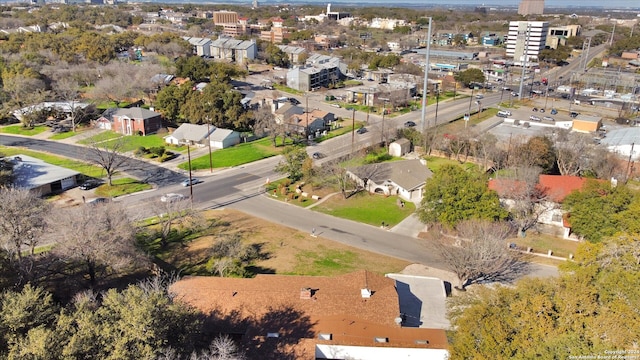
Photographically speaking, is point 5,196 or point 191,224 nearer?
point 5,196

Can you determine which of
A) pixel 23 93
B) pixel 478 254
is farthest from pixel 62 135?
pixel 478 254

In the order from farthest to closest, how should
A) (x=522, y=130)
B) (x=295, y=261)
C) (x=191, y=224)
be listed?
(x=522, y=130)
(x=191, y=224)
(x=295, y=261)

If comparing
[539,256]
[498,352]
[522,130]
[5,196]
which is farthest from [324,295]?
[522,130]

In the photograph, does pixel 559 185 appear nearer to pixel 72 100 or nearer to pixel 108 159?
pixel 108 159

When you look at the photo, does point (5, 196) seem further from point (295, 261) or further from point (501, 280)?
point (501, 280)

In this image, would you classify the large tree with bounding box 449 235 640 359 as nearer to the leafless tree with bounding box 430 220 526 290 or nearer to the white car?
the leafless tree with bounding box 430 220 526 290
